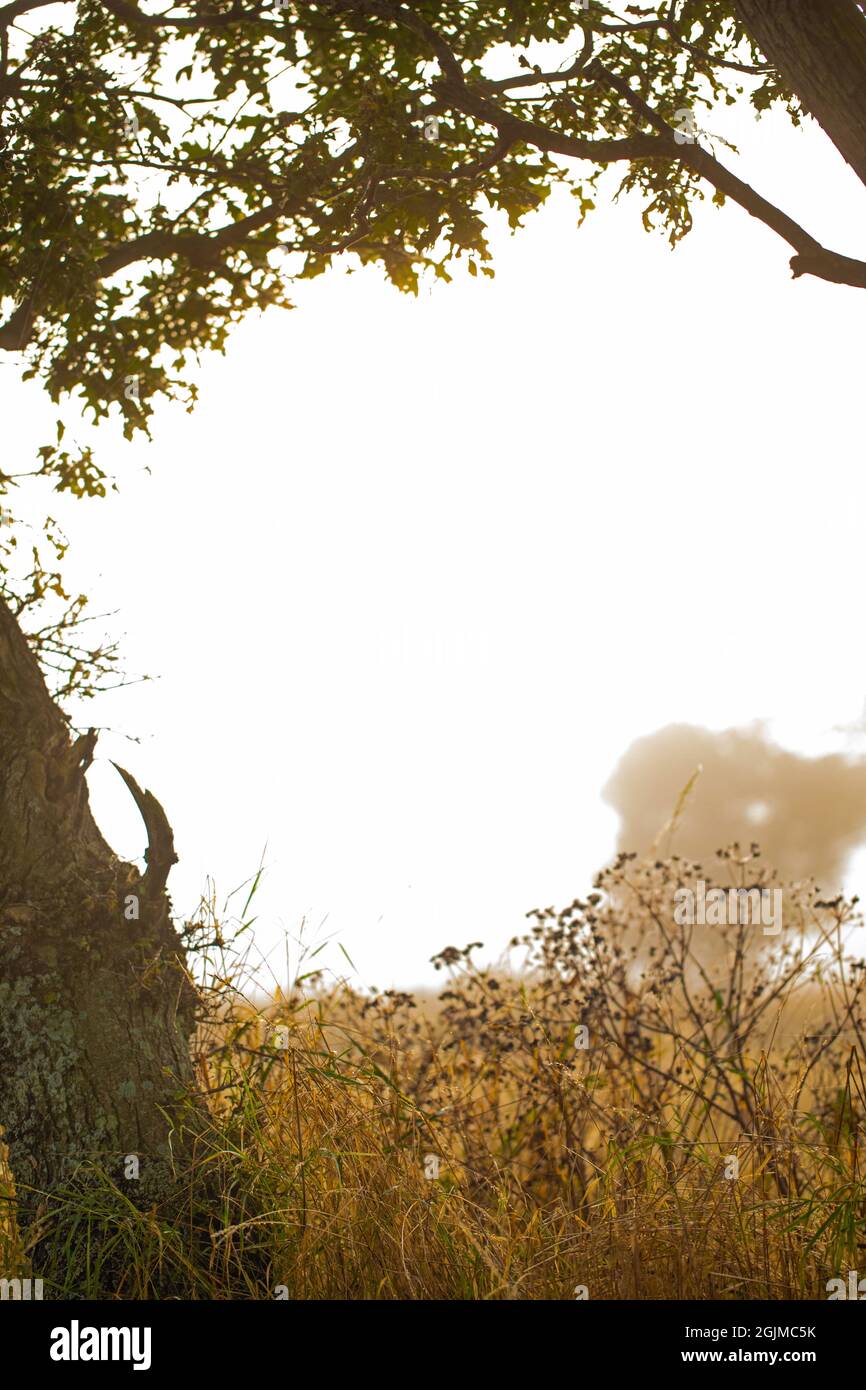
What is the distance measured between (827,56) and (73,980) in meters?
4.50

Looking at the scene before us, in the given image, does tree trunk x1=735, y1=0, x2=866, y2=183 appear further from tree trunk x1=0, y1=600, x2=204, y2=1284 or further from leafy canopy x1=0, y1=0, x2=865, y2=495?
Result: tree trunk x1=0, y1=600, x2=204, y2=1284

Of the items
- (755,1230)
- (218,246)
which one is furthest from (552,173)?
(755,1230)

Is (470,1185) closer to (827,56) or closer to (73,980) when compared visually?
(73,980)

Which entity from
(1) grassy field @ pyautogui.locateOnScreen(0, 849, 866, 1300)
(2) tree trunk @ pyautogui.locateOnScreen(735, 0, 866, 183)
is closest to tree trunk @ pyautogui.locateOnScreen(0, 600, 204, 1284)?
(1) grassy field @ pyautogui.locateOnScreen(0, 849, 866, 1300)

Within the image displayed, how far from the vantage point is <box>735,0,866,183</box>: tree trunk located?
4320 millimetres

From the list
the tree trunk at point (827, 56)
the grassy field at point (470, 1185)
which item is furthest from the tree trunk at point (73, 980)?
the tree trunk at point (827, 56)

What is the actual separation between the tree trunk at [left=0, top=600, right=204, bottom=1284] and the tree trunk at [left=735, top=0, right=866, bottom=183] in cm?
376

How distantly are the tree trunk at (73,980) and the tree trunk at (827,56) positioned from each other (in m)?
3.76

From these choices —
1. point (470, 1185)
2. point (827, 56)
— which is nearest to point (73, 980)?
point (470, 1185)

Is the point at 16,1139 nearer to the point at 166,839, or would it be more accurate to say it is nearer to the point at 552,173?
the point at 166,839

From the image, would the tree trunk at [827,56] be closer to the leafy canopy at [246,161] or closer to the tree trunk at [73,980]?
the leafy canopy at [246,161]

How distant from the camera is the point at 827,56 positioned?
4359mm

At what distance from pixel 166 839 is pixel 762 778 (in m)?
A: 9.70

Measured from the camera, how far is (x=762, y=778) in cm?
1323
